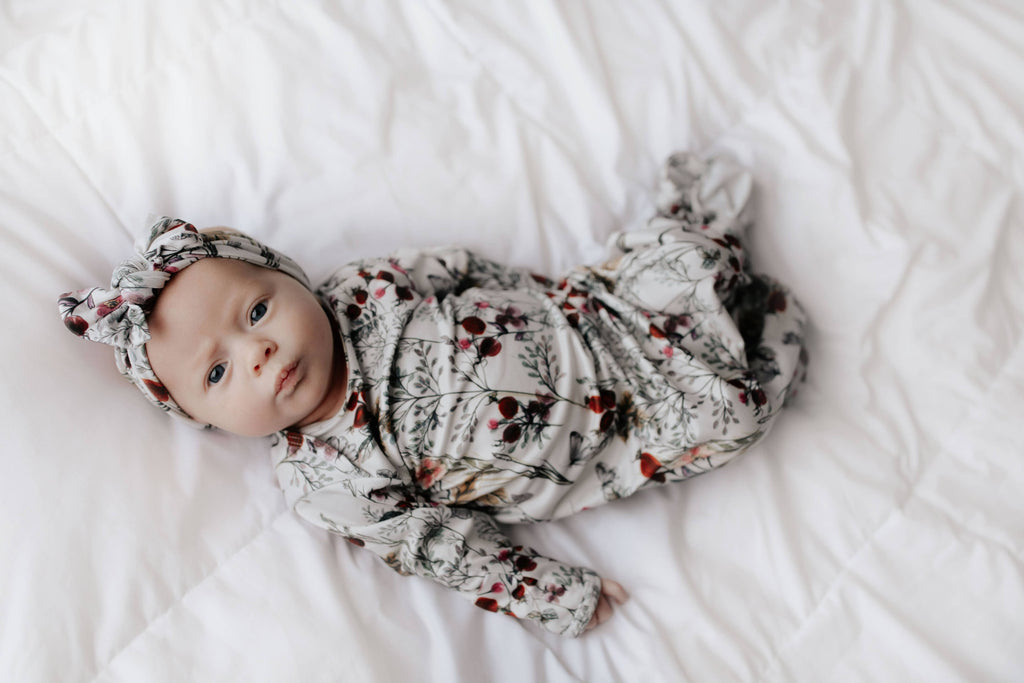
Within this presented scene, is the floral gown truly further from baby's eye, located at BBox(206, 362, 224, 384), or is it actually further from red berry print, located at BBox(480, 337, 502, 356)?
baby's eye, located at BBox(206, 362, 224, 384)

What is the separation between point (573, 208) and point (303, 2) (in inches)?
22.1

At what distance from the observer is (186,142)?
1.11 m

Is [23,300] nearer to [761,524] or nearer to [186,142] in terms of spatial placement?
[186,142]

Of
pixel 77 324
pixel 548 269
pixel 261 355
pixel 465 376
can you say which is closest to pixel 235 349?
pixel 261 355

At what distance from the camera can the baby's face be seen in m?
0.90

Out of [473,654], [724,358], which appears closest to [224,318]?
[473,654]

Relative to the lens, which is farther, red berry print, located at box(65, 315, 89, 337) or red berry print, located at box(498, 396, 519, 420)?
red berry print, located at box(498, 396, 519, 420)

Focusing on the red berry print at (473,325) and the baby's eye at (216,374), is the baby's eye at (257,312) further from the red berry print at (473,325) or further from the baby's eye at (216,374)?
the red berry print at (473,325)

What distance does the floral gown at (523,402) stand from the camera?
3.21 feet

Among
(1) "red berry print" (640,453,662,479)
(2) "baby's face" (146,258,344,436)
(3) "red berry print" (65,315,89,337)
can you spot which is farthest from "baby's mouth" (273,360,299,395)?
(1) "red berry print" (640,453,662,479)

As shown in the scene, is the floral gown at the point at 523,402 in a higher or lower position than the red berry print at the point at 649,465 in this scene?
higher

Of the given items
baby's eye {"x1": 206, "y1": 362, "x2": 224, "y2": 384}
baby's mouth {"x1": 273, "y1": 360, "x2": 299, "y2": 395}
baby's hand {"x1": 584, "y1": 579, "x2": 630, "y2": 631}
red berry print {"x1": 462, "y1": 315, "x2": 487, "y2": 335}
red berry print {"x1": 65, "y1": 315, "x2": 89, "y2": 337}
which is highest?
red berry print {"x1": 65, "y1": 315, "x2": 89, "y2": 337}

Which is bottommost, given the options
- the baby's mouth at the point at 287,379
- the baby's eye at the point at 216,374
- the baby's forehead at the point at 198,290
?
the baby's mouth at the point at 287,379

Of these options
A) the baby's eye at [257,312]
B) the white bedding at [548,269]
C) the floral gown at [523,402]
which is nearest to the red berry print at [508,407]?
the floral gown at [523,402]
